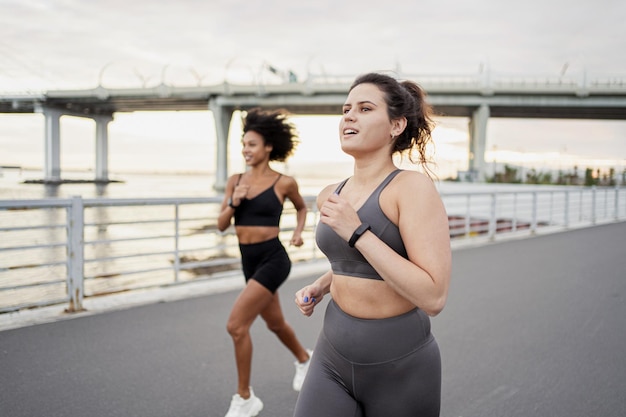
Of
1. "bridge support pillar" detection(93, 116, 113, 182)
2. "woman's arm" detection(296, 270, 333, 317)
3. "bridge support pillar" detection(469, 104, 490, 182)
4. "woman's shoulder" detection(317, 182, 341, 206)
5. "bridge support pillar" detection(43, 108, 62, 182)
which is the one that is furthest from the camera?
"bridge support pillar" detection(93, 116, 113, 182)

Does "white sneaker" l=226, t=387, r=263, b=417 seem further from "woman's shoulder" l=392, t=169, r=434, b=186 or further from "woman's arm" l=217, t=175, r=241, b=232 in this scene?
"woman's shoulder" l=392, t=169, r=434, b=186

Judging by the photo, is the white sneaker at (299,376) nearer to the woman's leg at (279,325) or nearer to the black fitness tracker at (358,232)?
Result: the woman's leg at (279,325)

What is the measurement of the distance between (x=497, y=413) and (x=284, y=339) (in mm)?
1528

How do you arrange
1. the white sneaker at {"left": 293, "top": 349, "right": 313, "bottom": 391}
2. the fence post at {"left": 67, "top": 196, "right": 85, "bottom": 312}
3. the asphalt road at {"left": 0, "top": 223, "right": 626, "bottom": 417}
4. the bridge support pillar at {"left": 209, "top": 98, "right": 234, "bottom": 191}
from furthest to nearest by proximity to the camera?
1. the bridge support pillar at {"left": 209, "top": 98, "right": 234, "bottom": 191}
2. the fence post at {"left": 67, "top": 196, "right": 85, "bottom": 312}
3. the white sneaker at {"left": 293, "top": 349, "right": 313, "bottom": 391}
4. the asphalt road at {"left": 0, "top": 223, "right": 626, "bottom": 417}

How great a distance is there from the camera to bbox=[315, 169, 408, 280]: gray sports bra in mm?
1697

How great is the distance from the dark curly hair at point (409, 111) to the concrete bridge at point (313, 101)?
39.0 metres

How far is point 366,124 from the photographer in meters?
1.80

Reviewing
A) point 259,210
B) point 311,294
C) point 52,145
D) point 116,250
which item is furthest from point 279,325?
point 52,145

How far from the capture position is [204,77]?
6544 centimetres

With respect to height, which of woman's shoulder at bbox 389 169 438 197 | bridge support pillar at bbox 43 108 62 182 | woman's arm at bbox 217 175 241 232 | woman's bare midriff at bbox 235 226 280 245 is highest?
bridge support pillar at bbox 43 108 62 182

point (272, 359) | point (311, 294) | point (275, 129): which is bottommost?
point (272, 359)

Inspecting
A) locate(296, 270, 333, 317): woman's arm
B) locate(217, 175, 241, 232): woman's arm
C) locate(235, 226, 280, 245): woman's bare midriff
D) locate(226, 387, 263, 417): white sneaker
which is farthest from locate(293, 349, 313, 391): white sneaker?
locate(296, 270, 333, 317): woman's arm

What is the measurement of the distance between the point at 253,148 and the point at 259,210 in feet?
1.44

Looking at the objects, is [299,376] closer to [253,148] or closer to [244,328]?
[244,328]
